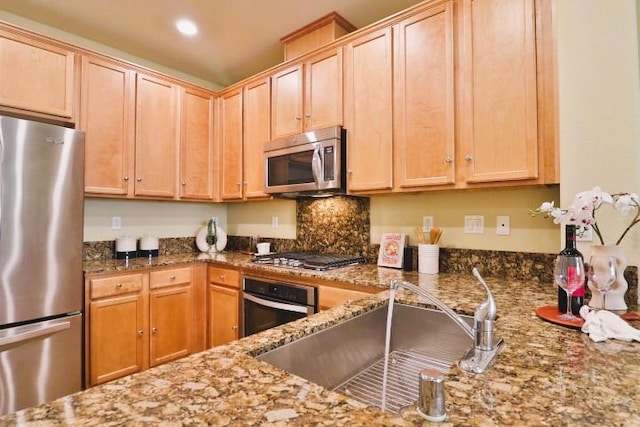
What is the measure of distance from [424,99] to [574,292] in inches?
51.2

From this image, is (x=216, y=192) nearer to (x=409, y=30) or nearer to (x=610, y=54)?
(x=409, y=30)

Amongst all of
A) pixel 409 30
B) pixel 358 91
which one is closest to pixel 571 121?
pixel 409 30

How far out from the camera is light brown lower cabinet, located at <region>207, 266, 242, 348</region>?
270 cm

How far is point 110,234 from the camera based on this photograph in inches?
118

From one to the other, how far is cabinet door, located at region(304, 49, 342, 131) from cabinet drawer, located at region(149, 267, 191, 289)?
1.52 meters

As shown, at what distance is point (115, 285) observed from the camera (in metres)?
2.42

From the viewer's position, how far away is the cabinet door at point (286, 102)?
268 centimetres

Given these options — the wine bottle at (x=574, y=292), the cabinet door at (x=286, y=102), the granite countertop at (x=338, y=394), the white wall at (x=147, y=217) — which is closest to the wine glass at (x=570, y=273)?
the wine bottle at (x=574, y=292)

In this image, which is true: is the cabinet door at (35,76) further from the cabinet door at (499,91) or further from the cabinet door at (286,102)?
the cabinet door at (499,91)

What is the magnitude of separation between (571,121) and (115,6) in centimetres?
286

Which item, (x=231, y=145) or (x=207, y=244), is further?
(x=207, y=244)

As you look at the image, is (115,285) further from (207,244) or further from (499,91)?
(499,91)

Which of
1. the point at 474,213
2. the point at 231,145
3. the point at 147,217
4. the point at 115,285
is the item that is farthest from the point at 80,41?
the point at 474,213

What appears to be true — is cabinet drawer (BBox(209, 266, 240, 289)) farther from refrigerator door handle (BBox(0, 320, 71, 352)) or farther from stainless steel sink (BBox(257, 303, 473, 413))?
stainless steel sink (BBox(257, 303, 473, 413))
